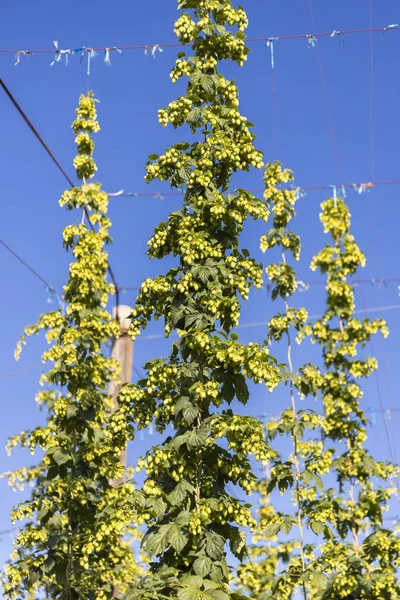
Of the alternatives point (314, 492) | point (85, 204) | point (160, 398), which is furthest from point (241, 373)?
point (85, 204)

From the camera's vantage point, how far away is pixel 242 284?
7.29 meters

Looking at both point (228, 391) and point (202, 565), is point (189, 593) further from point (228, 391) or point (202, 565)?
point (228, 391)

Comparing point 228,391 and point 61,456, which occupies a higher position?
point 61,456

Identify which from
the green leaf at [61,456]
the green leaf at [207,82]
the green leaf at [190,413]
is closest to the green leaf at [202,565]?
the green leaf at [190,413]

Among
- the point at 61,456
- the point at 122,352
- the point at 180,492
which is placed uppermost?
the point at 122,352

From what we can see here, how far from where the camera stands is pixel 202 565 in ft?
20.4

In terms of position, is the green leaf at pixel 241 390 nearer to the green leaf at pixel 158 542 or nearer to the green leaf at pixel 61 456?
the green leaf at pixel 158 542

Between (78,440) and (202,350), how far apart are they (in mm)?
4596

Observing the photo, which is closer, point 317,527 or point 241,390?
point 241,390

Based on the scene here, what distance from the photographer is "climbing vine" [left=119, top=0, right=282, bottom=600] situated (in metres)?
6.39

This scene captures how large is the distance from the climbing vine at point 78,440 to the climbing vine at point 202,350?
9.40 ft

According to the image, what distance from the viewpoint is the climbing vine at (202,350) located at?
639 cm

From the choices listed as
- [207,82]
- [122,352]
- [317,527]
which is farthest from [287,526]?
[207,82]

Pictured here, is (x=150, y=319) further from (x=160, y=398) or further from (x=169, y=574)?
(x=169, y=574)
